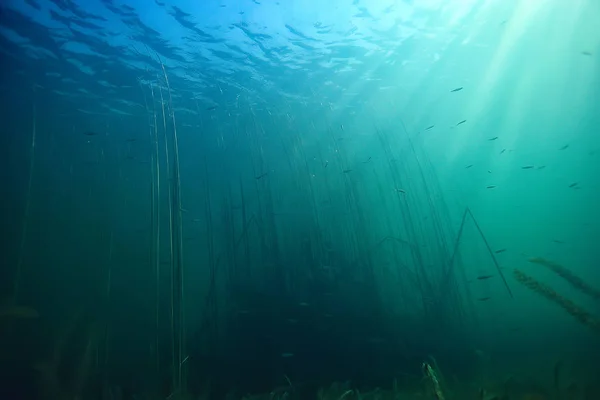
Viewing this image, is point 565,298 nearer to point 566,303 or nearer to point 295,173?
point 566,303

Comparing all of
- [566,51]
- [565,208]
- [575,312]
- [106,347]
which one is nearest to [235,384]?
[106,347]

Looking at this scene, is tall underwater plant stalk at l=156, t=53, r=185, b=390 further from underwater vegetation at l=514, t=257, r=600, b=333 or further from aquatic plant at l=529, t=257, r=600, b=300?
aquatic plant at l=529, t=257, r=600, b=300

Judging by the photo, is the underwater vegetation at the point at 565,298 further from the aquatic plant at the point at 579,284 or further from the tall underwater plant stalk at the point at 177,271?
the tall underwater plant stalk at the point at 177,271

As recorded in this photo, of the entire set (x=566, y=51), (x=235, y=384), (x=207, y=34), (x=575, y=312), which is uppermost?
(x=566, y=51)

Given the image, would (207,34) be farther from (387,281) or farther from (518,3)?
(518,3)

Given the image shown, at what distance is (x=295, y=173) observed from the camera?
40.9ft

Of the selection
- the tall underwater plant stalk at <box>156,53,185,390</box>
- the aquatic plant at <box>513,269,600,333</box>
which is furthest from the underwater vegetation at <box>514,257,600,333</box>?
the tall underwater plant stalk at <box>156,53,185,390</box>

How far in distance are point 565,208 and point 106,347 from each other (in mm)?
99597

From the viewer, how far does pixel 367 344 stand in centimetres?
866

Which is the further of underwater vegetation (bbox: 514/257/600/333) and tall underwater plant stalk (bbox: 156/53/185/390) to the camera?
tall underwater plant stalk (bbox: 156/53/185/390)

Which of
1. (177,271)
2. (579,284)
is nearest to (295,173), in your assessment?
(177,271)

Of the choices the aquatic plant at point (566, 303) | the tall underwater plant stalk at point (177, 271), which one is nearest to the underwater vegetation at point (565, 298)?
the aquatic plant at point (566, 303)

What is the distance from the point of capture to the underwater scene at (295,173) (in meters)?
6.96

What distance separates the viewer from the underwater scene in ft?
22.8
